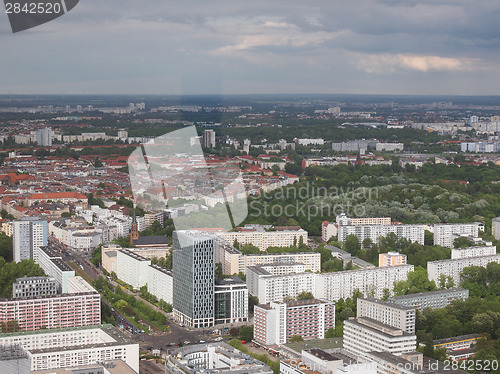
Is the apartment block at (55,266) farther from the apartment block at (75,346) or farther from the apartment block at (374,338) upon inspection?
the apartment block at (374,338)

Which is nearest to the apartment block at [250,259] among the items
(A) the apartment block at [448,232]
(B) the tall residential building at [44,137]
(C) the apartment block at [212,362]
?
(A) the apartment block at [448,232]

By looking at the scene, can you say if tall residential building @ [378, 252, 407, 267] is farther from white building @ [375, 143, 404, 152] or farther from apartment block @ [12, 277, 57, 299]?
white building @ [375, 143, 404, 152]

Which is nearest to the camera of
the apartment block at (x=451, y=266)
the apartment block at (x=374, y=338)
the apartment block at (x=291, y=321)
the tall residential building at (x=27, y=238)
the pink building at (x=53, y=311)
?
the apartment block at (x=374, y=338)

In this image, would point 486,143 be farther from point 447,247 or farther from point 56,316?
point 56,316

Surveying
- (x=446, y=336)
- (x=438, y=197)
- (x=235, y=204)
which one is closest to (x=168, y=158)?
(x=235, y=204)

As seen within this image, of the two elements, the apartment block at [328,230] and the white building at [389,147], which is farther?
the white building at [389,147]

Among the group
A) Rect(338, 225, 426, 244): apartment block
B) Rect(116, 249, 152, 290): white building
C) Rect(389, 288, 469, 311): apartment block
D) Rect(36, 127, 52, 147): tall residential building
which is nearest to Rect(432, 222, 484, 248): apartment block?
Rect(338, 225, 426, 244): apartment block

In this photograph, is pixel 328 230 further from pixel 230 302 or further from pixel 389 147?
pixel 389 147
